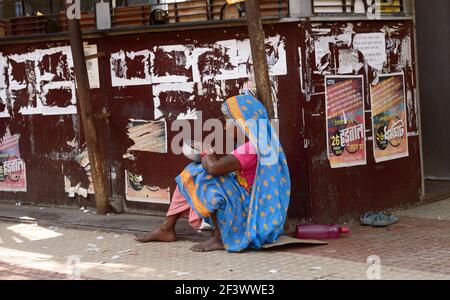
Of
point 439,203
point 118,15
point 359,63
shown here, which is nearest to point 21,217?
point 118,15

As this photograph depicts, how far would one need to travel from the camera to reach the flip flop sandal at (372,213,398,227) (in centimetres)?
805

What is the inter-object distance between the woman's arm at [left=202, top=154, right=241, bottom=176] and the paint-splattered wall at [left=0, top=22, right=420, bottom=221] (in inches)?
46.8

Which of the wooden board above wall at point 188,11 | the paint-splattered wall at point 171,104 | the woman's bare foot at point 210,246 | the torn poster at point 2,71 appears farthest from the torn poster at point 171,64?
the torn poster at point 2,71

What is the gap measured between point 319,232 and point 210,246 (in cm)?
107

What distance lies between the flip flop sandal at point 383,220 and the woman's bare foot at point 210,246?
1.75 metres

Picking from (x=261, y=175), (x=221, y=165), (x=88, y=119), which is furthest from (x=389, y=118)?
(x=88, y=119)

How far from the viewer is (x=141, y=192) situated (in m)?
9.17

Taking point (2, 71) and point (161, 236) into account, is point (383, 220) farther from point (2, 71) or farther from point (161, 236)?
point (2, 71)

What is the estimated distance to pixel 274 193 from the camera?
280 inches

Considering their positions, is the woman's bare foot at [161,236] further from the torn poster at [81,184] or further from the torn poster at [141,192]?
the torn poster at [81,184]

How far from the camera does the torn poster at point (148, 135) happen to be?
888 cm

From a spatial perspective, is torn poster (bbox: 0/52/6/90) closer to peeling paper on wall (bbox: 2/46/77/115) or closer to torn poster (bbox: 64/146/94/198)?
peeling paper on wall (bbox: 2/46/77/115)

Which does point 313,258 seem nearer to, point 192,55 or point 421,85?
point 192,55
